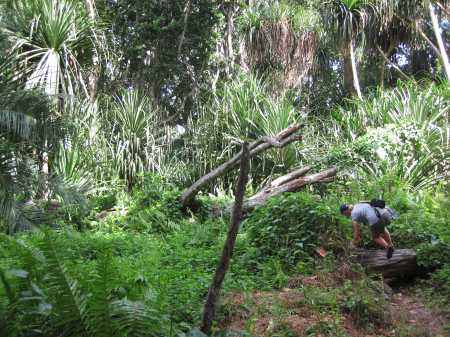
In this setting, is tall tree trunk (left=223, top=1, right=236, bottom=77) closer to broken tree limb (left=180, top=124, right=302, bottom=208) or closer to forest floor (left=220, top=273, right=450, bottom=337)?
broken tree limb (left=180, top=124, right=302, bottom=208)

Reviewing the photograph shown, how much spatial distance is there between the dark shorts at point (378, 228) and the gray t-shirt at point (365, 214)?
0.16ft

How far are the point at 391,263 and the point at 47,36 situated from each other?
9135 mm

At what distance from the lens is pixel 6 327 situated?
9.27ft

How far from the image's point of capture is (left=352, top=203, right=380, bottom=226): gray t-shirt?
20.2 ft

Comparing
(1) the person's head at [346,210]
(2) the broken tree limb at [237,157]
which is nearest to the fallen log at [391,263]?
(1) the person's head at [346,210]

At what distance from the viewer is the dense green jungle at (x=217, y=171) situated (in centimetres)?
380

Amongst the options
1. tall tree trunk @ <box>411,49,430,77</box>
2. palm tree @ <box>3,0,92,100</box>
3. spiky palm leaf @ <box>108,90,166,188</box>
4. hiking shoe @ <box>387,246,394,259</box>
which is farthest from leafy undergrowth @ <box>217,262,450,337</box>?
tall tree trunk @ <box>411,49,430,77</box>

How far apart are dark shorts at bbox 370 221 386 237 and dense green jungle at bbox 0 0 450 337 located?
0.17ft

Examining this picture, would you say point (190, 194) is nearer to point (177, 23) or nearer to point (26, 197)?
point (26, 197)

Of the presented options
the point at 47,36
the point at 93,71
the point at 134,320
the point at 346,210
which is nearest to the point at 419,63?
the point at 93,71

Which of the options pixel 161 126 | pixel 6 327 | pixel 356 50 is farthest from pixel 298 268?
pixel 356 50

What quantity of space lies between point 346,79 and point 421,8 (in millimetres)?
3030

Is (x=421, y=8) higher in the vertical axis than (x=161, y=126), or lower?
higher

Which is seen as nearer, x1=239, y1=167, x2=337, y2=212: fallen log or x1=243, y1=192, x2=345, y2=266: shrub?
x1=243, y1=192, x2=345, y2=266: shrub
